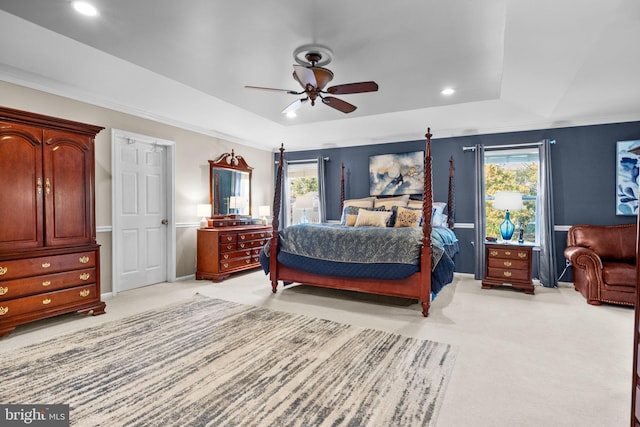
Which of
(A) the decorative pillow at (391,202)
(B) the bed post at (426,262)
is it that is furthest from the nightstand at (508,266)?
(B) the bed post at (426,262)

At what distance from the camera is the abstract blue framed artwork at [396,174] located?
230 inches

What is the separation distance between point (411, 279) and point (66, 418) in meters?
2.98

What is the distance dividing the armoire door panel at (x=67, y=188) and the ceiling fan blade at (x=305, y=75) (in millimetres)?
2342

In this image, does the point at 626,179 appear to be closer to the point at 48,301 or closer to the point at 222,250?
the point at 222,250

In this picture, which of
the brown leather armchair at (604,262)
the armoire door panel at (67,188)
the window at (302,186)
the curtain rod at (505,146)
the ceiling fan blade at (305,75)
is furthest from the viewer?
the window at (302,186)

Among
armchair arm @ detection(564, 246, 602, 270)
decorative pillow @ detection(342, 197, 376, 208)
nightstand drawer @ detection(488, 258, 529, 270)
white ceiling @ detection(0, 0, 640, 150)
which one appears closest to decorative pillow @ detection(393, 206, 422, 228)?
decorative pillow @ detection(342, 197, 376, 208)

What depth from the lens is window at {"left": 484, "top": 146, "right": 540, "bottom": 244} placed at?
5161 millimetres

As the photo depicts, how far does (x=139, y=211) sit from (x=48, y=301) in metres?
1.79

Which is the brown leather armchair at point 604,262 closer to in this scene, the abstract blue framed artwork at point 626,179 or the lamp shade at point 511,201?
the abstract blue framed artwork at point 626,179

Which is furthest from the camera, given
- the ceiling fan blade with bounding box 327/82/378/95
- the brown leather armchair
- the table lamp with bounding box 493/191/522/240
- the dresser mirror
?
the dresser mirror

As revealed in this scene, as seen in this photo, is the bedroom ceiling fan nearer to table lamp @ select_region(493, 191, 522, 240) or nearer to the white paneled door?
the white paneled door

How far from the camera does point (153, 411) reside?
184 cm

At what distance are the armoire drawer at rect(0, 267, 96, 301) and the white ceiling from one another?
1.99 m

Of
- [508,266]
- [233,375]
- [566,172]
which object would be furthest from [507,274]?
[233,375]
